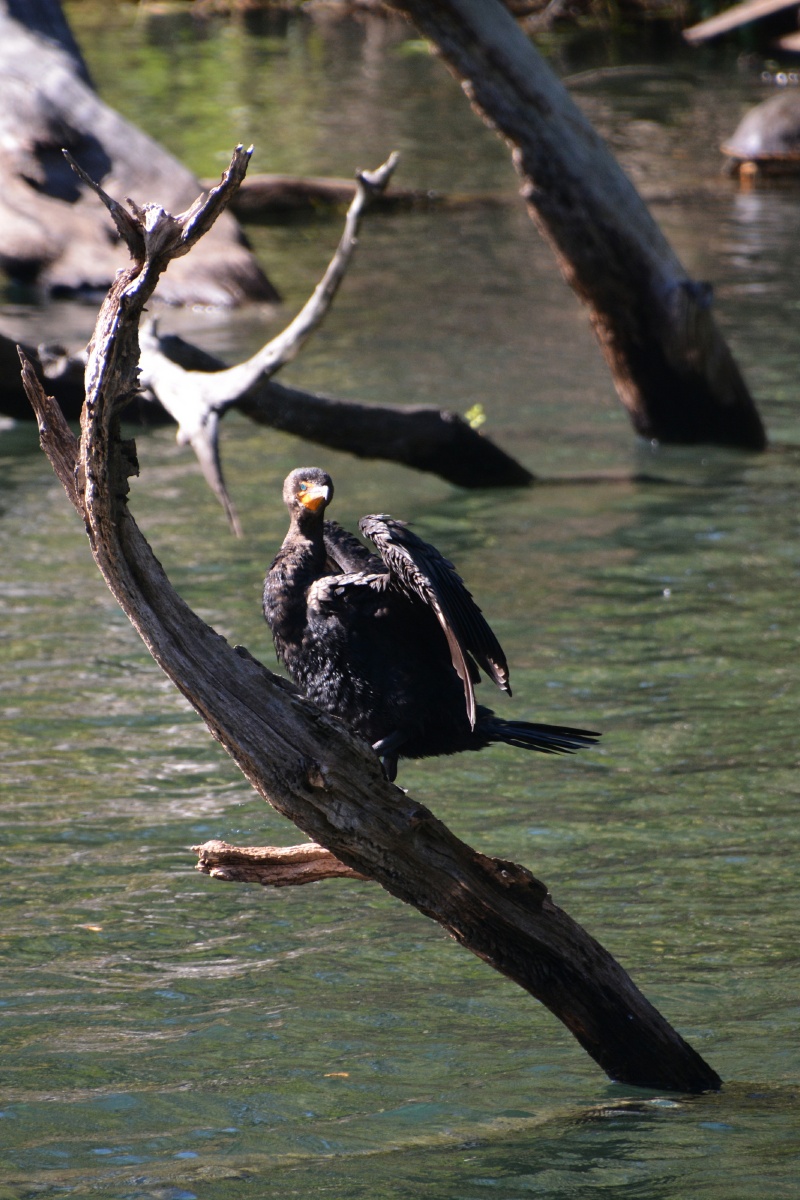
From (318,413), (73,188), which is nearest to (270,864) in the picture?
(318,413)

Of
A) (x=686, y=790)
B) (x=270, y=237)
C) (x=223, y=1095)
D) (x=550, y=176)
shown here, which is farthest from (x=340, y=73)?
(x=223, y=1095)

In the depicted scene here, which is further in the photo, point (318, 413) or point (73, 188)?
point (73, 188)

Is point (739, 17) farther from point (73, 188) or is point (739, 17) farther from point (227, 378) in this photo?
point (227, 378)

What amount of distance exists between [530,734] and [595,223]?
4794mm

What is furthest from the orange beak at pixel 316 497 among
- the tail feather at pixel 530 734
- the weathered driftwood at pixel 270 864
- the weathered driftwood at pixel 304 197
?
the weathered driftwood at pixel 304 197

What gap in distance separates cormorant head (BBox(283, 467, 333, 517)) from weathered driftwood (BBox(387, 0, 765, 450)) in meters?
4.03

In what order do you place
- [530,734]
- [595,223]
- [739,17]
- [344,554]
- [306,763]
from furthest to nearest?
[739,17]
[595,223]
[344,554]
[530,734]
[306,763]

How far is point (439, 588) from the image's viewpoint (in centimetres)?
336

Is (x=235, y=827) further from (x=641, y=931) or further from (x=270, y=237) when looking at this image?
(x=270, y=237)

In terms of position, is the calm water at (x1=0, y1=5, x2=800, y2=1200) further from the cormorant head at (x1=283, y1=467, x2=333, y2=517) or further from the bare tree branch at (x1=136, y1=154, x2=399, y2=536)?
the cormorant head at (x1=283, y1=467, x2=333, y2=517)

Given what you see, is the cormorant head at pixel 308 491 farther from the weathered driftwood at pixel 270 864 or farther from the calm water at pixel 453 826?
the calm water at pixel 453 826

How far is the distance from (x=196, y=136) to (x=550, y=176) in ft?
34.3

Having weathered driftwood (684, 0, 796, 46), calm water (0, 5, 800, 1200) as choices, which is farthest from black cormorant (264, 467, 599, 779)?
weathered driftwood (684, 0, 796, 46)

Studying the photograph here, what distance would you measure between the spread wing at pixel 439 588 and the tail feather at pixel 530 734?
9.6 inches
